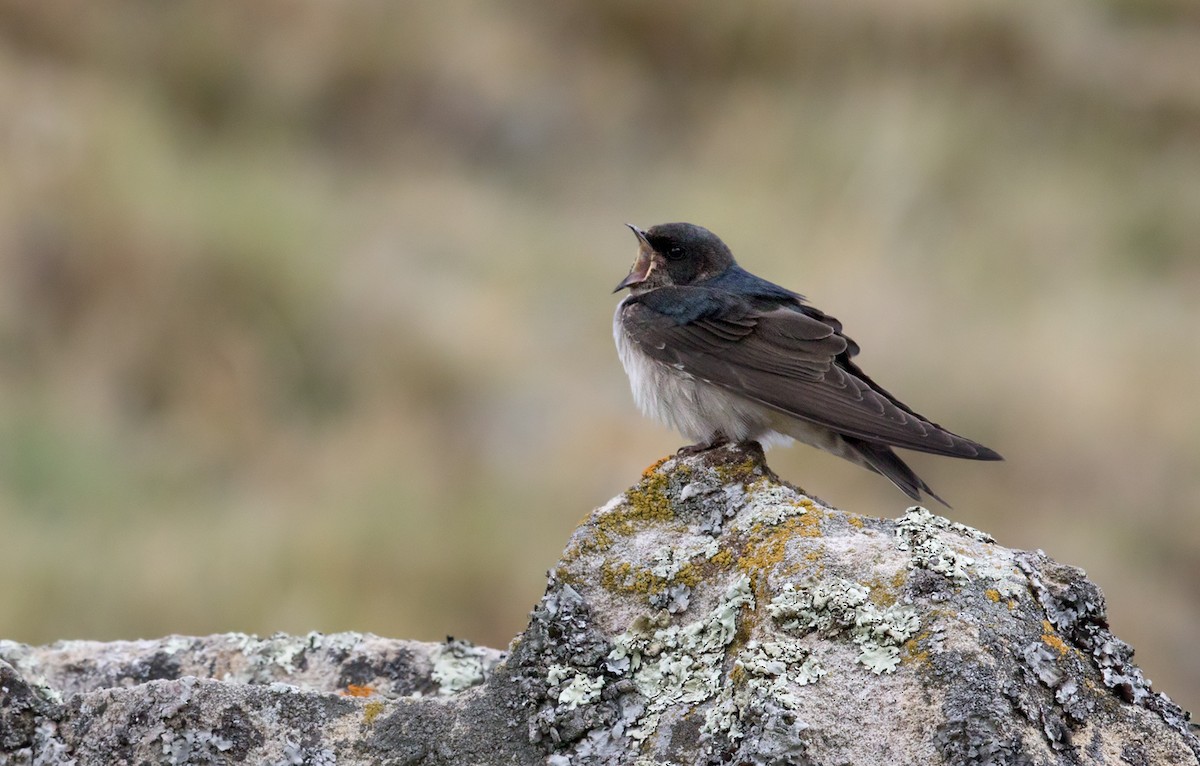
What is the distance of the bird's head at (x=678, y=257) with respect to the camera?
17.7 ft

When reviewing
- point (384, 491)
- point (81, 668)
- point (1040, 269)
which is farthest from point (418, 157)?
point (81, 668)

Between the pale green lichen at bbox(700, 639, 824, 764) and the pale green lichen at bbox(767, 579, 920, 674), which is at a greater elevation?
the pale green lichen at bbox(767, 579, 920, 674)

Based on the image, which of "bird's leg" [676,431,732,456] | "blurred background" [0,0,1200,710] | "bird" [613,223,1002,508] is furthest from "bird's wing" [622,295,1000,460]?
"blurred background" [0,0,1200,710]

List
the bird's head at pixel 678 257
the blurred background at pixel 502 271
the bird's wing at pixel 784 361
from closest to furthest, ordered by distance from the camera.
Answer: the bird's wing at pixel 784 361, the bird's head at pixel 678 257, the blurred background at pixel 502 271

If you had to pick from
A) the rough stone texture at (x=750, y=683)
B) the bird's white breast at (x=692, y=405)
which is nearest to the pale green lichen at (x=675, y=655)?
the rough stone texture at (x=750, y=683)

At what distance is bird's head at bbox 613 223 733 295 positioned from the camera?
5.41 metres

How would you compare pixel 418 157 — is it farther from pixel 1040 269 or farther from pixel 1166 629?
pixel 1166 629

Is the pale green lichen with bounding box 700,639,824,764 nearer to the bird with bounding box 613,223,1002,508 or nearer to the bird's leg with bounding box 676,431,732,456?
the bird's leg with bounding box 676,431,732,456

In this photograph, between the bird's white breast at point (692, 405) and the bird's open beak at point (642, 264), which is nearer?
the bird's white breast at point (692, 405)

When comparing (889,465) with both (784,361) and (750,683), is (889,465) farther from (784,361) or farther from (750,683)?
(750,683)

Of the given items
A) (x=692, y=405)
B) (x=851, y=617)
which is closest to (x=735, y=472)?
(x=851, y=617)

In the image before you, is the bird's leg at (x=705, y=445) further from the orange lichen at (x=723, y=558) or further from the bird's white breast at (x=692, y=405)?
the orange lichen at (x=723, y=558)

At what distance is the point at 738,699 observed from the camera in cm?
251

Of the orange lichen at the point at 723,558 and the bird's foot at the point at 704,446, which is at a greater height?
the bird's foot at the point at 704,446
